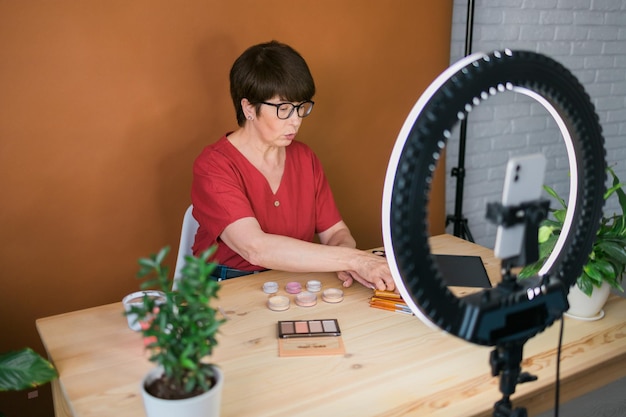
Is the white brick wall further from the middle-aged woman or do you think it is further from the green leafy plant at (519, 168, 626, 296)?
the green leafy plant at (519, 168, 626, 296)

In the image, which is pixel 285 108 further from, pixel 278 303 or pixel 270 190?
pixel 278 303

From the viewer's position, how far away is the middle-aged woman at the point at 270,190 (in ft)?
5.20

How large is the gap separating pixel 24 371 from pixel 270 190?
91 cm

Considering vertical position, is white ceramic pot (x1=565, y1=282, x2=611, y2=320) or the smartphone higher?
the smartphone

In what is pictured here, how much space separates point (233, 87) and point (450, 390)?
45.3 inches

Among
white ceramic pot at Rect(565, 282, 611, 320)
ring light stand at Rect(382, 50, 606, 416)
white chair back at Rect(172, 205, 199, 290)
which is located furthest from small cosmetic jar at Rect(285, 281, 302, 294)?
ring light stand at Rect(382, 50, 606, 416)

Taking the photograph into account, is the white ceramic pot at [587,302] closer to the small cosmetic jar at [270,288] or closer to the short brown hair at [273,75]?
the small cosmetic jar at [270,288]

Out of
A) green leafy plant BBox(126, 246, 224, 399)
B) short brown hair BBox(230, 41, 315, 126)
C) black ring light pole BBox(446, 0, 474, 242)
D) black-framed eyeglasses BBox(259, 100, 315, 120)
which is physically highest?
short brown hair BBox(230, 41, 315, 126)

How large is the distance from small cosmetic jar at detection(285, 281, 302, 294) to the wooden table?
83 mm

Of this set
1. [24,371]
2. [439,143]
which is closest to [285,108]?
[24,371]

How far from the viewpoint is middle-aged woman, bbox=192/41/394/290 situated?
5.20 feet

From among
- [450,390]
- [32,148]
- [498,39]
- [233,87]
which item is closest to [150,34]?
[233,87]

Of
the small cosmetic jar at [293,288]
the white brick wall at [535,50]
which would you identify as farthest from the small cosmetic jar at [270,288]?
the white brick wall at [535,50]

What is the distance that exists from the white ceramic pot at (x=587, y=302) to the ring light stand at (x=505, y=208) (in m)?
0.54
